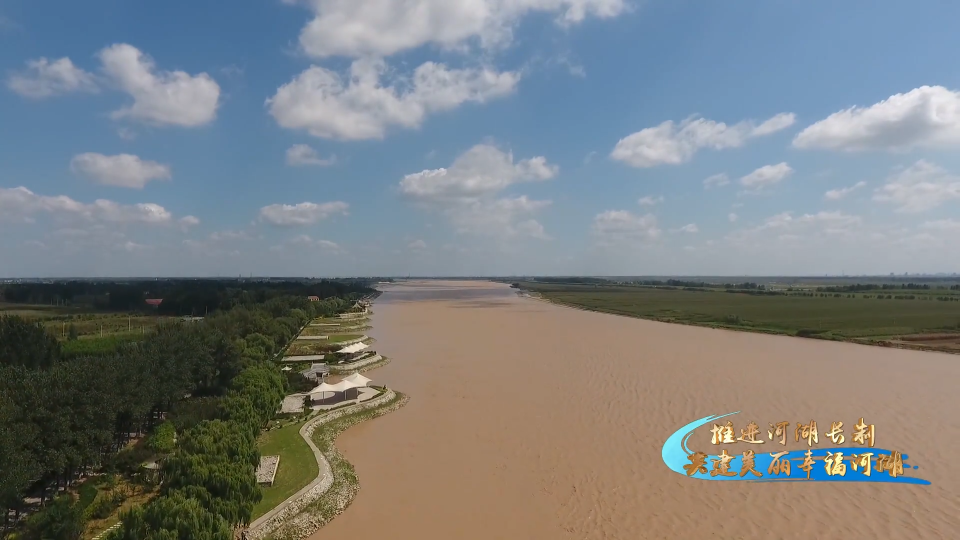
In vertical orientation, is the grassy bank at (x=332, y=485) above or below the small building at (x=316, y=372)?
below

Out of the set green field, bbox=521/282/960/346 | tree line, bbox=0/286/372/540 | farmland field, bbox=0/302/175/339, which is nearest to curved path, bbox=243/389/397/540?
tree line, bbox=0/286/372/540

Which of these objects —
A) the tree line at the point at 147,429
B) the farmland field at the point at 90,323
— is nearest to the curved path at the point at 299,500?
the tree line at the point at 147,429

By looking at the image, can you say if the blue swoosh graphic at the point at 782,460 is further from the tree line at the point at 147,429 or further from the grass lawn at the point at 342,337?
the grass lawn at the point at 342,337

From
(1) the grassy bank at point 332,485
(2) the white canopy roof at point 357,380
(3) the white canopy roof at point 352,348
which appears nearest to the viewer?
(1) the grassy bank at point 332,485

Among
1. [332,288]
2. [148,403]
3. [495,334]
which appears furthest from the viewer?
[332,288]

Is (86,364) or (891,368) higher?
(86,364)

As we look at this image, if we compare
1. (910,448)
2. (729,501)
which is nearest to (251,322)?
(729,501)

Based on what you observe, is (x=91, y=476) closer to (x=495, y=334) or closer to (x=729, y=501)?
(x=729, y=501)

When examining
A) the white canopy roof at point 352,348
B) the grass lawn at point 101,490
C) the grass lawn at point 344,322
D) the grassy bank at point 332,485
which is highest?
the white canopy roof at point 352,348
